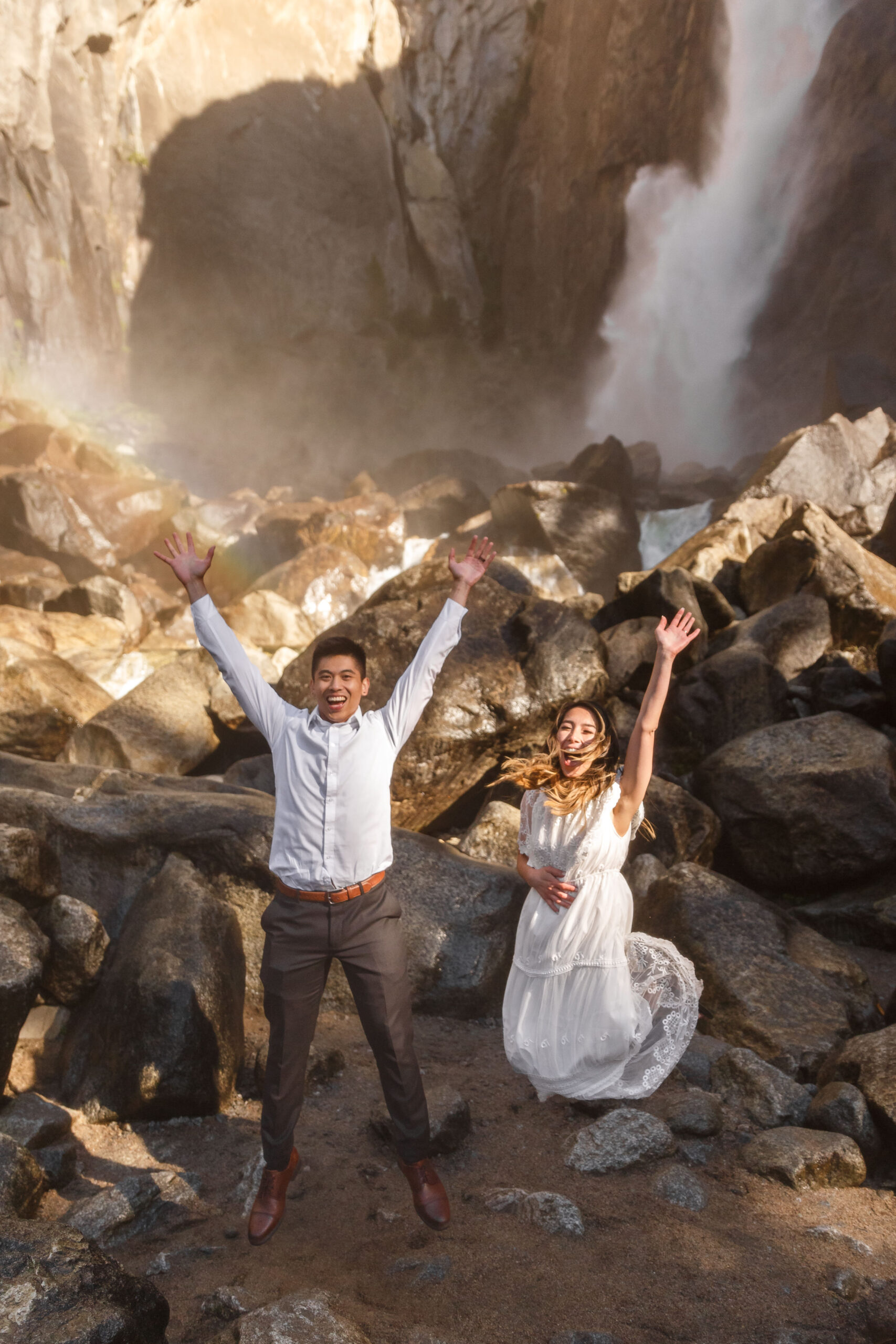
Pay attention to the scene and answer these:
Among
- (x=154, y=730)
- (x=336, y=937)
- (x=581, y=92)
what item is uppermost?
(x=581, y=92)

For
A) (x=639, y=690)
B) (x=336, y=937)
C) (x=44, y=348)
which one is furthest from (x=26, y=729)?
(x=44, y=348)

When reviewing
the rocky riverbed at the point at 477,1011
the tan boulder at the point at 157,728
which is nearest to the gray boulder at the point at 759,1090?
the rocky riverbed at the point at 477,1011

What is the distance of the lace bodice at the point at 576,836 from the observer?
10.8 feet

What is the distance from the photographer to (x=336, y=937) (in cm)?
268

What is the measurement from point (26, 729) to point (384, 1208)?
746 centimetres

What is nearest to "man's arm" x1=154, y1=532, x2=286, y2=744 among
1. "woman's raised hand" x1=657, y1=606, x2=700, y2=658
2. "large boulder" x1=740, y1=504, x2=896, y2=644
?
"woman's raised hand" x1=657, y1=606, x2=700, y2=658

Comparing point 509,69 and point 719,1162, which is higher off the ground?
point 509,69

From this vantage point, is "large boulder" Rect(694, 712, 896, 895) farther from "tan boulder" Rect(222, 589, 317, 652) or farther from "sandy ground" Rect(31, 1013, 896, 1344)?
"tan boulder" Rect(222, 589, 317, 652)

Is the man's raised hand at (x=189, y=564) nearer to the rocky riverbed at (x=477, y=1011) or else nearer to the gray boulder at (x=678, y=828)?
the rocky riverbed at (x=477, y=1011)

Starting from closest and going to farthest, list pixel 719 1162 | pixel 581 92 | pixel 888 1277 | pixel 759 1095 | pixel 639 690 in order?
pixel 888 1277
pixel 719 1162
pixel 759 1095
pixel 639 690
pixel 581 92

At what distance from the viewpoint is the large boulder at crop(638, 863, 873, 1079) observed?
13.1 ft

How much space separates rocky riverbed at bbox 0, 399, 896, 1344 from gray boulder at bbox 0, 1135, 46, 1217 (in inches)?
0.6

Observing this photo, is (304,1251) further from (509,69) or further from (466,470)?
(509,69)

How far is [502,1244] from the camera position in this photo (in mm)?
2609
